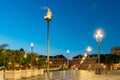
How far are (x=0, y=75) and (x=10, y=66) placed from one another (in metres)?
32.4

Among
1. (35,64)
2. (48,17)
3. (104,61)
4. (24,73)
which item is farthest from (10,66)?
(104,61)

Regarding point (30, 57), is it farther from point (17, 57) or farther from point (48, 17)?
point (48, 17)

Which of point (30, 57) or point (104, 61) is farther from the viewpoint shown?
point (104, 61)

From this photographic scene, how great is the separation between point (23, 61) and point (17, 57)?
4152 millimetres

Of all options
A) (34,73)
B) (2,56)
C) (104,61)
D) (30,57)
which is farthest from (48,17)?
A: (104,61)

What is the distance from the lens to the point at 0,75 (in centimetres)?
3566

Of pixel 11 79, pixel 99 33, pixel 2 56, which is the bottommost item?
pixel 11 79

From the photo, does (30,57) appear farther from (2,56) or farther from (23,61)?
(2,56)

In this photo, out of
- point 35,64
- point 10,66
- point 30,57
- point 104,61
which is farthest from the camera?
point 104,61

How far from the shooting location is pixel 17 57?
72312 millimetres

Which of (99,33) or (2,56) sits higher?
(99,33)

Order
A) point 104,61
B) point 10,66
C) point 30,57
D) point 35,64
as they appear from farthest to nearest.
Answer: point 104,61
point 35,64
point 30,57
point 10,66

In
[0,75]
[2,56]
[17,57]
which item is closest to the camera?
[0,75]

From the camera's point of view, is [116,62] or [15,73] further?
[116,62]
